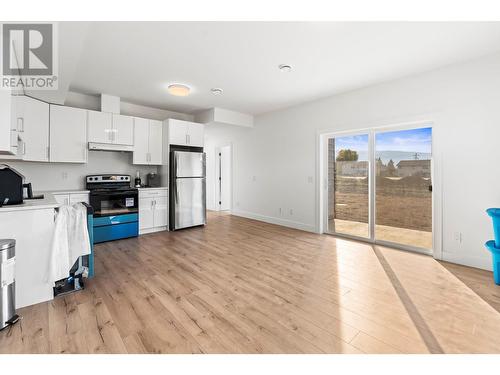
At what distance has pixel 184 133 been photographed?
511 centimetres

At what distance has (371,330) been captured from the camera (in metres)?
1.75

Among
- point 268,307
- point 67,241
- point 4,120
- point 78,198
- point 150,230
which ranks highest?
point 4,120

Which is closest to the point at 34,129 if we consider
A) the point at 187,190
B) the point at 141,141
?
the point at 141,141

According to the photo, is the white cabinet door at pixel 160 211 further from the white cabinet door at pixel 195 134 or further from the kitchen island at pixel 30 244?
the kitchen island at pixel 30 244

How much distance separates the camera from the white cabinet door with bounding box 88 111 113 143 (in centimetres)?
417

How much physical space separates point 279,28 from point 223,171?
556 cm

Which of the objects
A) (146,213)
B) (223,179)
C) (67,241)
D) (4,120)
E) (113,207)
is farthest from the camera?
(223,179)

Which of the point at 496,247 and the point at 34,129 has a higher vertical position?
the point at 34,129

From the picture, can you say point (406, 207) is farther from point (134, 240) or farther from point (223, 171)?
point (223, 171)

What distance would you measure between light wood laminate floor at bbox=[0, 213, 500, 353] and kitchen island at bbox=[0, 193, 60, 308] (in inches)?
5.8

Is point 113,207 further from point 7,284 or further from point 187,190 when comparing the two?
point 7,284

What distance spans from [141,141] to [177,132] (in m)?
0.75

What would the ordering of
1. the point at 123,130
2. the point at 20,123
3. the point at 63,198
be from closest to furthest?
1. the point at 20,123
2. the point at 63,198
3. the point at 123,130
